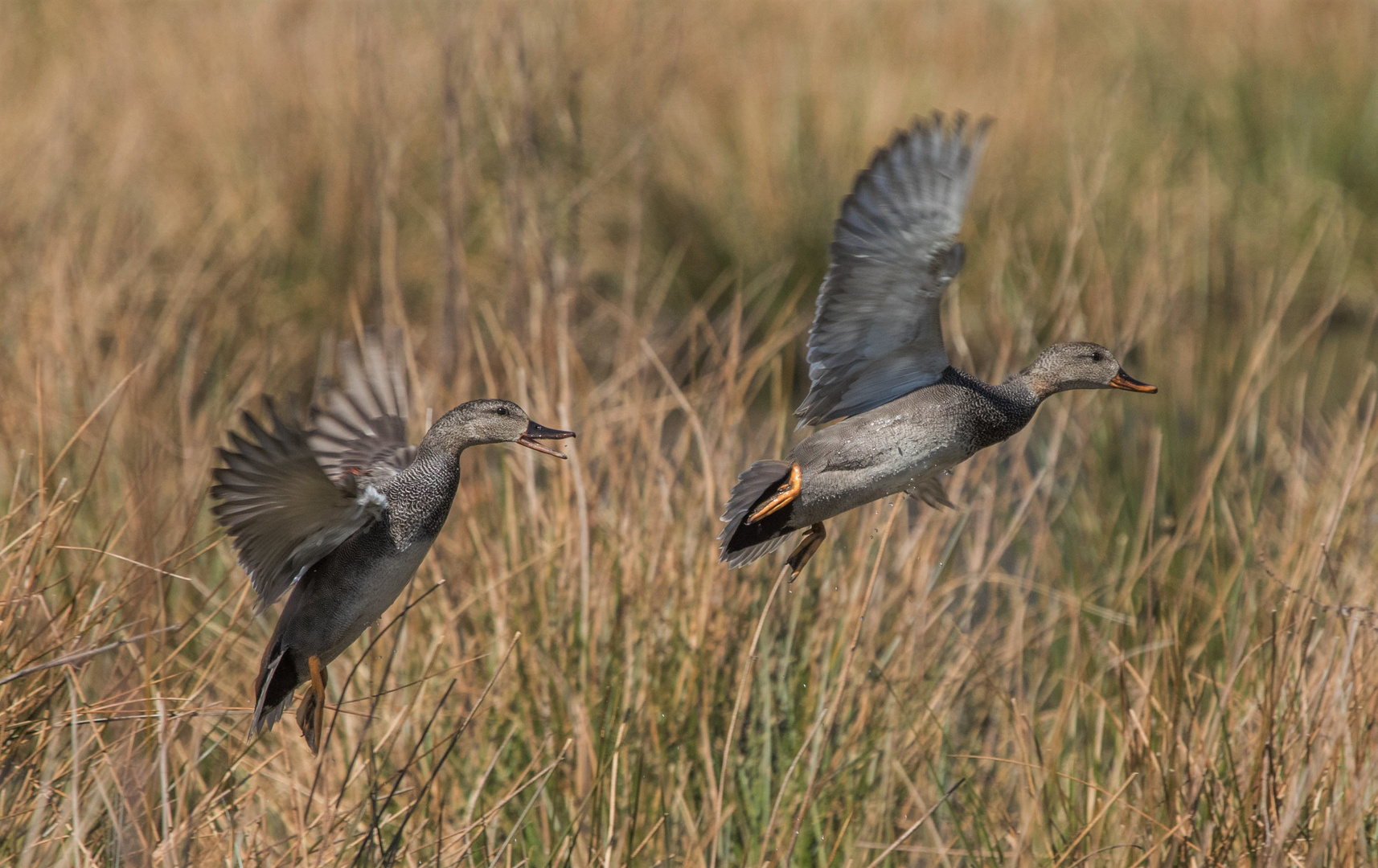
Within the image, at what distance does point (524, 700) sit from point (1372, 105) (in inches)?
283

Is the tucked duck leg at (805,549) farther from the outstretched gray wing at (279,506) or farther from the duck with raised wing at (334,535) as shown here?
the outstretched gray wing at (279,506)

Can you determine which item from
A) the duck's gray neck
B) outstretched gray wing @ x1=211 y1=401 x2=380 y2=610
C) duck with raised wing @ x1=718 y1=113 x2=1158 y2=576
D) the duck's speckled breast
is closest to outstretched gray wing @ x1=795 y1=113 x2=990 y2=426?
duck with raised wing @ x1=718 y1=113 x2=1158 y2=576

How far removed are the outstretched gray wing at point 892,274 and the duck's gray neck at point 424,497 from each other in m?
0.68

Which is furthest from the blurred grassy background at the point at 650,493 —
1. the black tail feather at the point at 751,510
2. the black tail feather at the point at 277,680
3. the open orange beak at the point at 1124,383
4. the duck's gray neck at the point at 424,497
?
the open orange beak at the point at 1124,383

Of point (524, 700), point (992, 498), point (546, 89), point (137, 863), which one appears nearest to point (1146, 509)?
point (992, 498)

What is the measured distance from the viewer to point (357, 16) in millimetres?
4793

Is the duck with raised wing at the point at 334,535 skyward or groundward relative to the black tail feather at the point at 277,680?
skyward

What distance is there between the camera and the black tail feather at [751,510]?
95.3 inches

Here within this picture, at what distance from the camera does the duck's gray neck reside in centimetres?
218

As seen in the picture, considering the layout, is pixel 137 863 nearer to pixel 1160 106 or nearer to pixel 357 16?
pixel 357 16

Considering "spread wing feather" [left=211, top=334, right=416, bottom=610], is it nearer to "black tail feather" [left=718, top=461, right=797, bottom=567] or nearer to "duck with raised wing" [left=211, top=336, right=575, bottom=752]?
"duck with raised wing" [left=211, top=336, right=575, bottom=752]

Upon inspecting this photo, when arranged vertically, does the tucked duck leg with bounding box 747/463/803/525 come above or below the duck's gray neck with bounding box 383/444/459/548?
below

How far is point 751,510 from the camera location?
2.44m

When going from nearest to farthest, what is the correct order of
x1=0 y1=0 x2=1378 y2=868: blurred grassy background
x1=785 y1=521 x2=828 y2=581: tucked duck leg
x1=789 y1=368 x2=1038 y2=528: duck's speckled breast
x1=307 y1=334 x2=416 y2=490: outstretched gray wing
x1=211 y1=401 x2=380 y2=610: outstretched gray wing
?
1. x1=211 y1=401 x2=380 y2=610: outstretched gray wing
2. x1=789 y1=368 x2=1038 y2=528: duck's speckled breast
3. x1=785 y1=521 x2=828 y2=581: tucked duck leg
4. x1=0 y1=0 x2=1378 y2=868: blurred grassy background
5. x1=307 y1=334 x2=416 y2=490: outstretched gray wing
